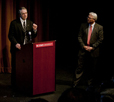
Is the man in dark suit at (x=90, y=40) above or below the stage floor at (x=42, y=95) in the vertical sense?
above

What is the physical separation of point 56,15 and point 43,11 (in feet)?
1.74

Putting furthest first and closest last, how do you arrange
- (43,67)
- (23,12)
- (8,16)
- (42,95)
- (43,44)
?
(8,16) → (23,12) → (42,95) → (43,67) → (43,44)

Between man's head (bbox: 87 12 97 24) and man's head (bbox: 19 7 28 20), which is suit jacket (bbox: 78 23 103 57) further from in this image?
man's head (bbox: 19 7 28 20)

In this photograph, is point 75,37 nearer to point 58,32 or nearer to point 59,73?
point 58,32

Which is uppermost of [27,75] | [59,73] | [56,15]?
[56,15]

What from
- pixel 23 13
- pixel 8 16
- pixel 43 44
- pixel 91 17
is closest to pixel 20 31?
pixel 23 13

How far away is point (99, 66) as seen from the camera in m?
6.28

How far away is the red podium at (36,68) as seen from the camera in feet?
12.9

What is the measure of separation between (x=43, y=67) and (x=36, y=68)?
13 centimetres

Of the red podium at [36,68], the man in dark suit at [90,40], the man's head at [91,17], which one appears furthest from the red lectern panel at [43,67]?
the man's head at [91,17]

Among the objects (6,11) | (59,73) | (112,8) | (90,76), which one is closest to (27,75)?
(90,76)

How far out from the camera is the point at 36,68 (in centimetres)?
399

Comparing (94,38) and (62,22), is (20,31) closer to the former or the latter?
(94,38)

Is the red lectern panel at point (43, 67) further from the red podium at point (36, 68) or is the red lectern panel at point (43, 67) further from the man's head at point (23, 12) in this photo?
the man's head at point (23, 12)
